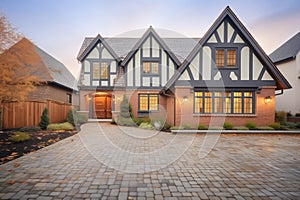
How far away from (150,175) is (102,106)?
1454 centimetres

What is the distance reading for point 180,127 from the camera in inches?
381

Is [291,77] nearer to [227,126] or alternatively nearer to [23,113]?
[227,126]

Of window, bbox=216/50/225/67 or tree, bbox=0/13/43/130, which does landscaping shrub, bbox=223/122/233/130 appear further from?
tree, bbox=0/13/43/130

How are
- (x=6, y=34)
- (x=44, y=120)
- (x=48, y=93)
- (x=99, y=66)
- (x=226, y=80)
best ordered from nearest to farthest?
1. (x=6, y=34)
2. (x=44, y=120)
3. (x=226, y=80)
4. (x=48, y=93)
5. (x=99, y=66)

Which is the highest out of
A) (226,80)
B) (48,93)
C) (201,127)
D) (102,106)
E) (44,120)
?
(226,80)

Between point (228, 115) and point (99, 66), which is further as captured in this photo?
point (99, 66)

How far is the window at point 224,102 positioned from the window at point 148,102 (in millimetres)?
4819

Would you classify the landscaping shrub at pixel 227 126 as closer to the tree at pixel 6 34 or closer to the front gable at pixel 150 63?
the front gable at pixel 150 63

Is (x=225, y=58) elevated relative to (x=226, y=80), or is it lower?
elevated

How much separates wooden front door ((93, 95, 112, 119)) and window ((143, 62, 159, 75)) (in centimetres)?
546

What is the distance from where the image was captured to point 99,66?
1520cm

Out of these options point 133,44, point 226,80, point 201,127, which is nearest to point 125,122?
point 201,127

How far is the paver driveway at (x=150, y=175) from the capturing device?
2850 millimetres

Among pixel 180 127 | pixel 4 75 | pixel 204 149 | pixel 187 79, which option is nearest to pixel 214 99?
pixel 187 79
